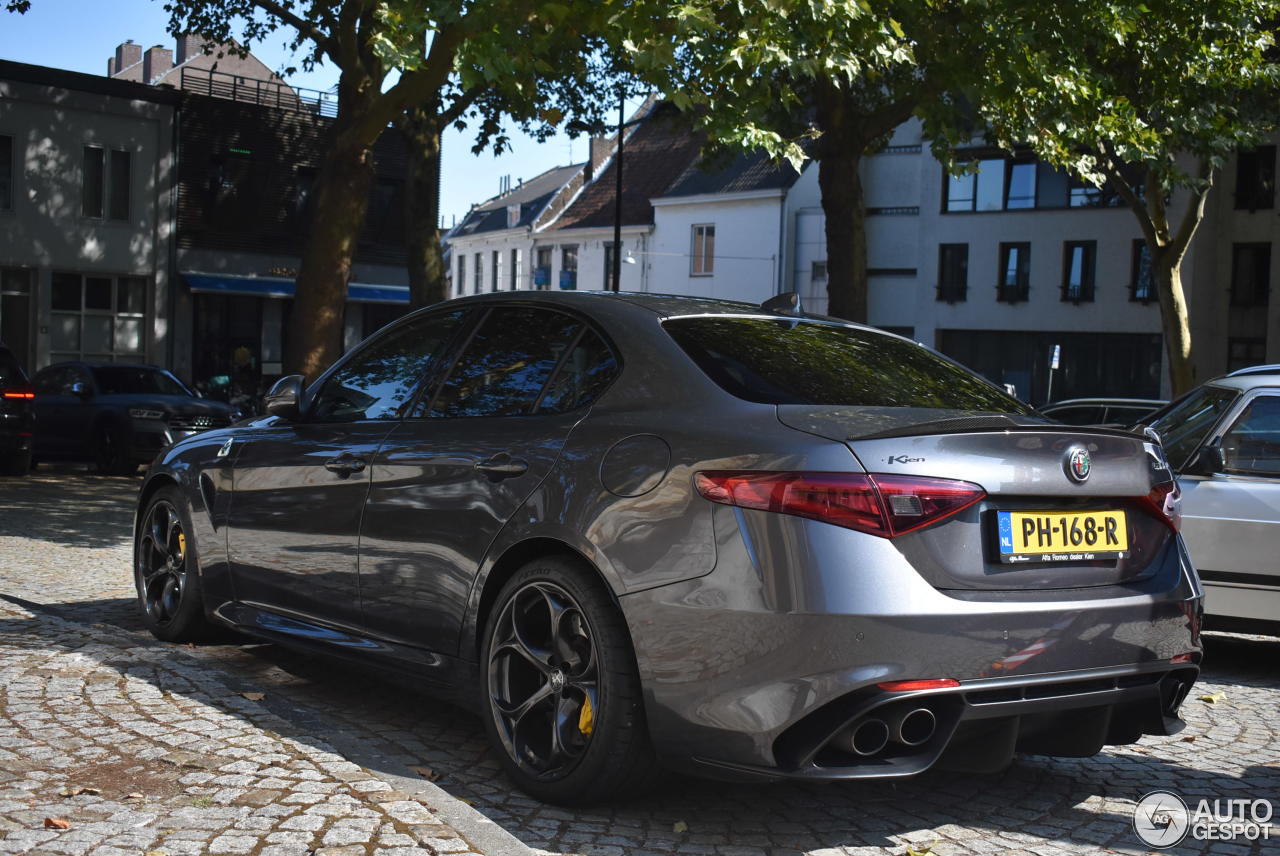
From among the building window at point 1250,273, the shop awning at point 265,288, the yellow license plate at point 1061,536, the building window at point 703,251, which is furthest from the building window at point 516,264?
the yellow license plate at point 1061,536

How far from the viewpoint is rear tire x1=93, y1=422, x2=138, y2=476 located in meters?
19.5

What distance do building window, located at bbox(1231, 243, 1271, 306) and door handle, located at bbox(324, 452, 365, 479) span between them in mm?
42684

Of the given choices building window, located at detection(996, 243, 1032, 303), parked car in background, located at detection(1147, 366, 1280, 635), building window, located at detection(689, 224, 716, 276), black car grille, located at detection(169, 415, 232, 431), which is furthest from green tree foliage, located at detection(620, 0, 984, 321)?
building window, located at detection(689, 224, 716, 276)

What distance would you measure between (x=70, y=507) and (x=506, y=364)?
35.6ft

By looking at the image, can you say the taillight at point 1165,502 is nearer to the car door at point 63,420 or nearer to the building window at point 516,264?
the car door at point 63,420

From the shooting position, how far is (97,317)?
3688cm

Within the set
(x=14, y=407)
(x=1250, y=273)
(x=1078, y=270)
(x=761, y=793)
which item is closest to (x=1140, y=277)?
(x=1078, y=270)

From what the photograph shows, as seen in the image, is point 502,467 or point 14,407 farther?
point 14,407

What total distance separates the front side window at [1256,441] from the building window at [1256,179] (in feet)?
129

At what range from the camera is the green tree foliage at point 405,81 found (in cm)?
1298

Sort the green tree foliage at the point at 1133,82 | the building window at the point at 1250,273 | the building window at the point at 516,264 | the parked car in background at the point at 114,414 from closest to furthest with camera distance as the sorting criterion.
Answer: the green tree foliage at the point at 1133,82 < the parked car in background at the point at 114,414 < the building window at the point at 1250,273 < the building window at the point at 516,264

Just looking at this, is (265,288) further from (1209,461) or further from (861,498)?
(861,498)

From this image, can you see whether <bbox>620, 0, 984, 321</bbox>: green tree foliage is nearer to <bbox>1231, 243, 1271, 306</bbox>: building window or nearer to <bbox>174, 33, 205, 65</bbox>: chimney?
<bbox>1231, 243, 1271, 306</bbox>: building window

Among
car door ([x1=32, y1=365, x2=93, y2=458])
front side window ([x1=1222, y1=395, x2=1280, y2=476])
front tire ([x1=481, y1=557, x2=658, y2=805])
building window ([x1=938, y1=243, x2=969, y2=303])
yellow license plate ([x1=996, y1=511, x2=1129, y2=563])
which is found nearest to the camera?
yellow license plate ([x1=996, y1=511, x2=1129, y2=563])
